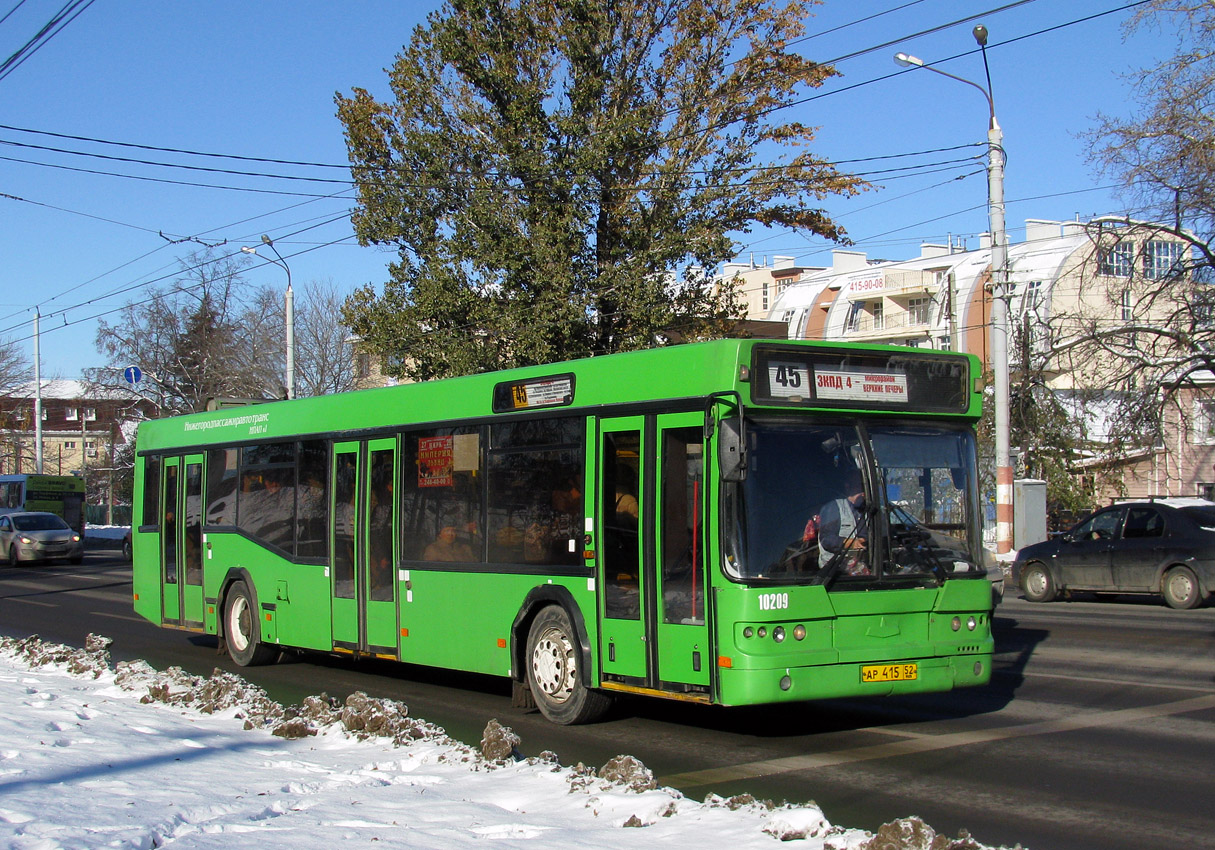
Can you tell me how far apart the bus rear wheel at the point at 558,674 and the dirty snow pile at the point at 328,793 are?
57.2 inches

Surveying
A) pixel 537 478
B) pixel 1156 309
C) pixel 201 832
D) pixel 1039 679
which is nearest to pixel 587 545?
pixel 537 478

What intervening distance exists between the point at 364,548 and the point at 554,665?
335 centimetres

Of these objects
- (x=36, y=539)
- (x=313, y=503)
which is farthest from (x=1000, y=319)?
(x=36, y=539)

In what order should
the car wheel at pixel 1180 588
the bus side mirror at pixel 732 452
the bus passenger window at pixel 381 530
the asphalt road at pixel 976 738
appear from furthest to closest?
the car wheel at pixel 1180 588 → the bus passenger window at pixel 381 530 → the bus side mirror at pixel 732 452 → the asphalt road at pixel 976 738

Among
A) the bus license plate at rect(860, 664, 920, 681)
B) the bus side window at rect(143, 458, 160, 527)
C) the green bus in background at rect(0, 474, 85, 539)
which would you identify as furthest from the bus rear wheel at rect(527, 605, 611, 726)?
the green bus in background at rect(0, 474, 85, 539)

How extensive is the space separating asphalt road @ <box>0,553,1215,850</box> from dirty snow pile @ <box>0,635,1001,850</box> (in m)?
0.88

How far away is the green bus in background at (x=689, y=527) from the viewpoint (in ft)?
28.0

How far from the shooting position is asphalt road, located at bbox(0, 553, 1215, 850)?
269 inches

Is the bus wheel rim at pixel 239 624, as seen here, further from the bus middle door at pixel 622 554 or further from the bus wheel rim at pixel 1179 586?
the bus wheel rim at pixel 1179 586

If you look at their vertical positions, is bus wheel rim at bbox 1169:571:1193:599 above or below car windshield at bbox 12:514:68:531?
below

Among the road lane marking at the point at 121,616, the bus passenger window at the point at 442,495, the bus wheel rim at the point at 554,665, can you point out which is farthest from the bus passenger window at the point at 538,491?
the road lane marking at the point at 121,616

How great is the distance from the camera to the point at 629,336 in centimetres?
2639

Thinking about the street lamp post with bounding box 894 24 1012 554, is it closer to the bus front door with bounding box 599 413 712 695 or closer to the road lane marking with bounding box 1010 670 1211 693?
the road lane marking with bounding box 1010 670 1211 693

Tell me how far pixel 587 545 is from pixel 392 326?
18.0 m
